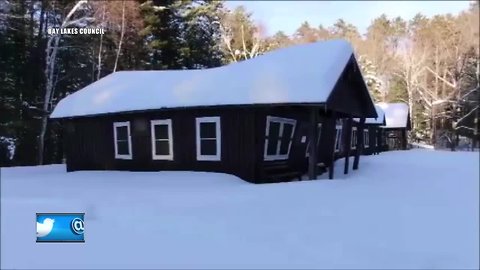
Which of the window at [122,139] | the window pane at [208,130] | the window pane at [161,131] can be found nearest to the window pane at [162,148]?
the window pane at [161,131]

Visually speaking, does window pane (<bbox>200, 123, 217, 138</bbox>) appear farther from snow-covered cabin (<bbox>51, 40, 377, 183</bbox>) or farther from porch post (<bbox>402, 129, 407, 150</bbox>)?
porch post (<bbox>402, 129, 407, 150</bbox>)

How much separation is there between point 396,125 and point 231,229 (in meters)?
22.6

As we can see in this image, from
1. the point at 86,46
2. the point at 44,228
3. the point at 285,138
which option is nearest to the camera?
the point at 44,228

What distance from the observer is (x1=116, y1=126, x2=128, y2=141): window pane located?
9.73 meters

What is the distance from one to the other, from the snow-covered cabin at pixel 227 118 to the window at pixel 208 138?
0.02 meters

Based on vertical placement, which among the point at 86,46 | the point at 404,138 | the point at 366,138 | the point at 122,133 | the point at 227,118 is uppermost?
the point at 86,46

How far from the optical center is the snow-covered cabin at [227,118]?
318 inches

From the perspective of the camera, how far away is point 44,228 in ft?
4.15

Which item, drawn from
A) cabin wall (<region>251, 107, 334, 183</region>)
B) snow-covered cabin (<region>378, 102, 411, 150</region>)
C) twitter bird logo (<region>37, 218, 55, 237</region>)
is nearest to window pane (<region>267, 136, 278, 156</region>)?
cabin wall (<region>251, 107, 334, 183</region>)

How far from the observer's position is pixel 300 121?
1036 cm

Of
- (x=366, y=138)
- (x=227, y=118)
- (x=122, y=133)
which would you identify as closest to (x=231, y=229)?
(x=227, y=118)

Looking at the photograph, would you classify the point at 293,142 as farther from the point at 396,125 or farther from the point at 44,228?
the point at 396,125

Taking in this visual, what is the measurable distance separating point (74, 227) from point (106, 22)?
1482mm

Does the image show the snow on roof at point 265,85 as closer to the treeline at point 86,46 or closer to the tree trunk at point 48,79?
the treeline at point 86,46
